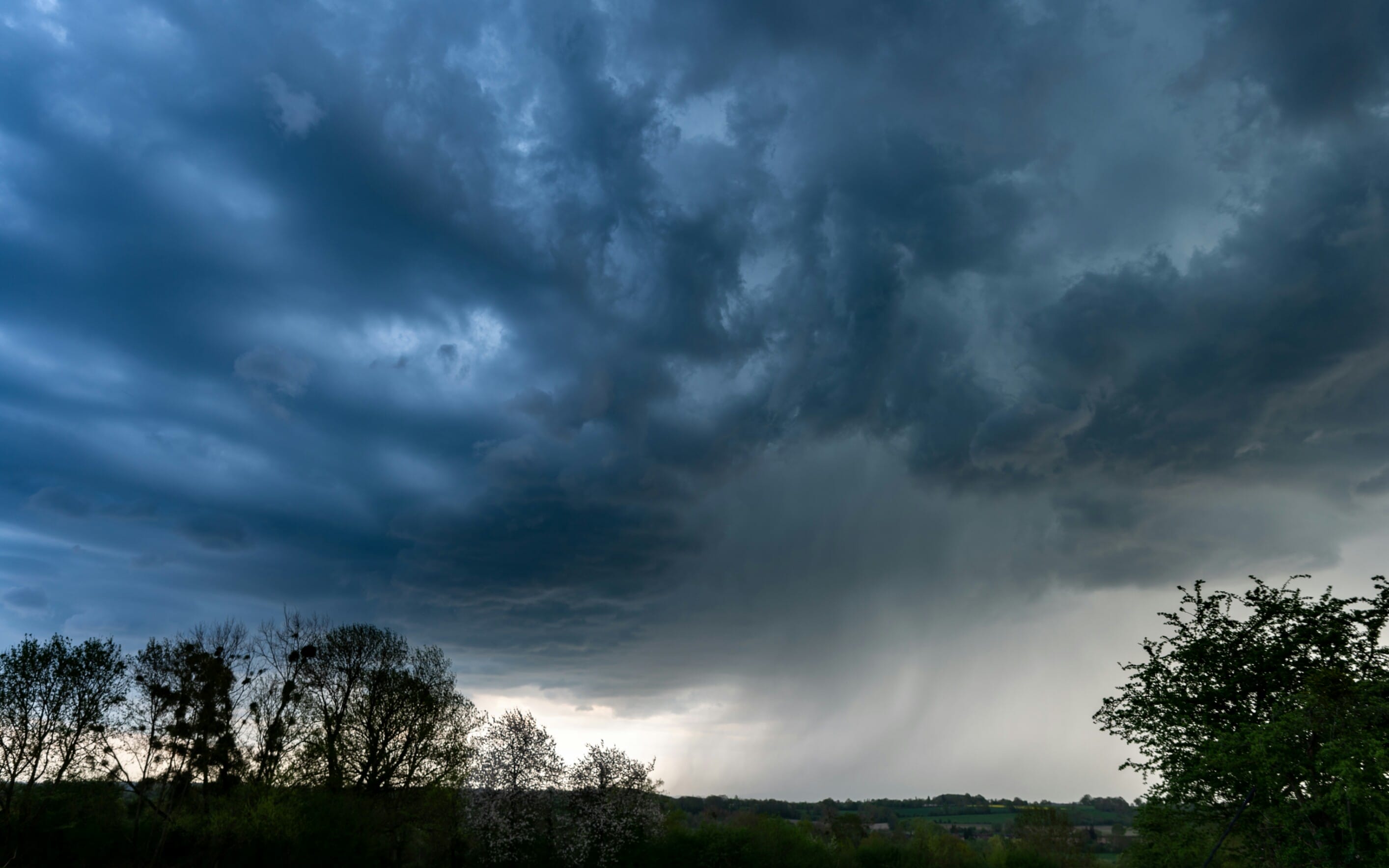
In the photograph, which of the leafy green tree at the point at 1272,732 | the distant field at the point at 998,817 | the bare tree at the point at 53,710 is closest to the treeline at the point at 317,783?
the bare tree at the point at 53,710

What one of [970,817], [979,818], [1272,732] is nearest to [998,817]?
[979,818]

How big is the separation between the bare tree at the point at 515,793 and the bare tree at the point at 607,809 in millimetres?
2024

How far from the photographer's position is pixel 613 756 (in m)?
65.2

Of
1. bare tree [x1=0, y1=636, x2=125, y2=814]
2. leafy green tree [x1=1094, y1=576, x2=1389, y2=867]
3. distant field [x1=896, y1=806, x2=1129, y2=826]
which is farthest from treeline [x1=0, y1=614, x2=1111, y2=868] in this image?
distant field [x1=896, y1=806, x2=1129, y2=826]

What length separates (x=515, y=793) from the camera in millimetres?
61688

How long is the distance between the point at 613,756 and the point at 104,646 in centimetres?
4183

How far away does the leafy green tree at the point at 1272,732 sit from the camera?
33.1 meters

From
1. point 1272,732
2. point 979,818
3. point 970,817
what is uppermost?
point 1272,732

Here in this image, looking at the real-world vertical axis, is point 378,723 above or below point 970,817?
above

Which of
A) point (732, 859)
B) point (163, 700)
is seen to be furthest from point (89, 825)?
point (732, 859)

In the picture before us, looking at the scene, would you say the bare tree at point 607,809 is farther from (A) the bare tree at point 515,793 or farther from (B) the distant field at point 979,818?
(B) the distant field at point 979,818

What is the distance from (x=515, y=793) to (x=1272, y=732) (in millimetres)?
53590

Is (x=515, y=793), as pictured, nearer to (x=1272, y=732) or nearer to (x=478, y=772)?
(x=478, y=772)

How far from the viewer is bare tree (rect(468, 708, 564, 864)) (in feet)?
200
